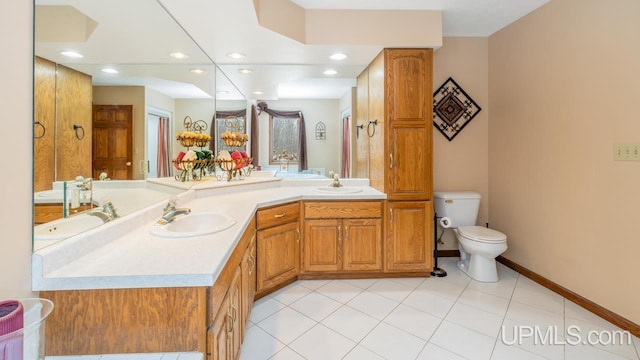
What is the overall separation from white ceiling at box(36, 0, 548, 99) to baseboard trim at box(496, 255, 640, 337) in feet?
7.69

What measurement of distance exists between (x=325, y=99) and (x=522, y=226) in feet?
7.55

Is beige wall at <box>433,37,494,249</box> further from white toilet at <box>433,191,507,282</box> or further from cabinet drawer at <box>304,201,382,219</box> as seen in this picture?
cabinet drawer at <box>304,201,382,219</box>

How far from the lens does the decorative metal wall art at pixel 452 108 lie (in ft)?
10.2

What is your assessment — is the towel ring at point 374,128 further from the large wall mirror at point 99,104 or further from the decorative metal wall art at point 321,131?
the large wall mirror at point 99,104

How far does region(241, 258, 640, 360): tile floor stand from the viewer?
170cm

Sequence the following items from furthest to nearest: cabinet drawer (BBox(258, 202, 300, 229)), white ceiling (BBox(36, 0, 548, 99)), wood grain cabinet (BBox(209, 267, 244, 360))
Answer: cabinet drawer (BBox(258, 202, 300, 229))
white ceiling (BBox(36, 0, 548, 99))
wood grain cabinet (BBox(209, 267, 244, 360))

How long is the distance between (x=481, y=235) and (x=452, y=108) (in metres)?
1.36

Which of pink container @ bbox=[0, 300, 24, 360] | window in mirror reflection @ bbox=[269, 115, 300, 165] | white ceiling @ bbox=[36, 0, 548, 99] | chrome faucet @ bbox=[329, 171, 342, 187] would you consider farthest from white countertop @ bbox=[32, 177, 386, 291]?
window in mirror reflection @ bbox=[269, 115, 300, 165]

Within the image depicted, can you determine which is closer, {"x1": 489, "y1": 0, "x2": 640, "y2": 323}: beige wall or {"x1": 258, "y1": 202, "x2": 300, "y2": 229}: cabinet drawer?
{"x1": 489, "y1": 0, "x2": 640, "y2": 323}: beige wall

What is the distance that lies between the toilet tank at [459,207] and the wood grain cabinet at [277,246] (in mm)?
1451

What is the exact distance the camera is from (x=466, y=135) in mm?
3135

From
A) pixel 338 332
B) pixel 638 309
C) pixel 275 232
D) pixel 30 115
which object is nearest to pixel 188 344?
pixel 30 115

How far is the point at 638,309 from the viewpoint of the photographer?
1821 millimetres

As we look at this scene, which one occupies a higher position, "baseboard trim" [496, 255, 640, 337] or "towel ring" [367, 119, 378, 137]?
"towel ring" [367, 119, 378, 137]
